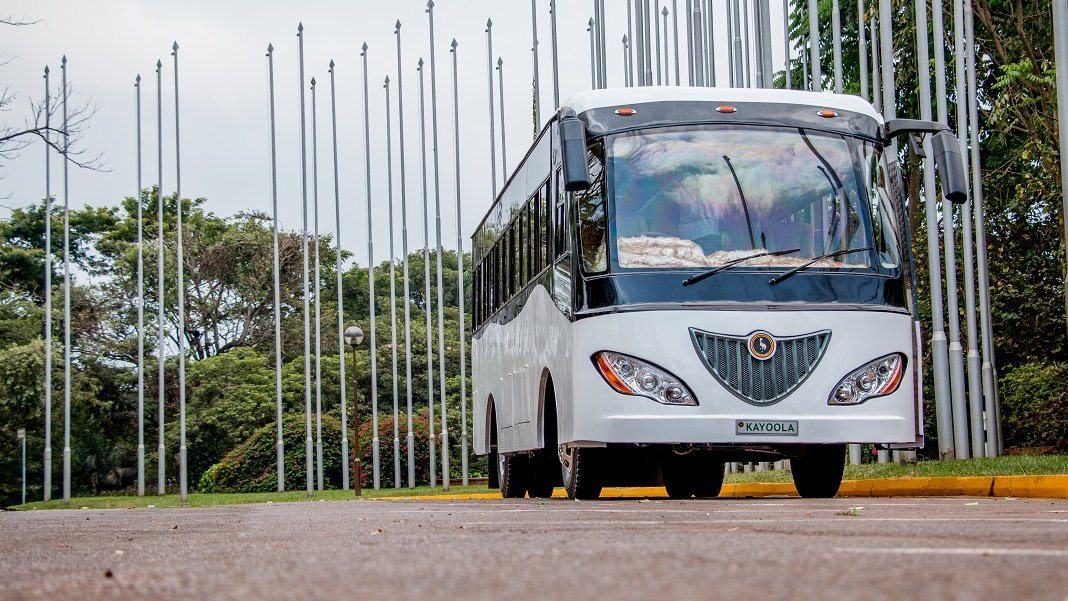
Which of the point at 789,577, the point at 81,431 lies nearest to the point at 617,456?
the point at 789,577

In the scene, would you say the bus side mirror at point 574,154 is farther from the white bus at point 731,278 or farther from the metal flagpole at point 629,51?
the metal flagpole at point 629,51

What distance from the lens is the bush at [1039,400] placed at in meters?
22.8

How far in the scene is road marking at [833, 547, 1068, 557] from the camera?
5480 mm

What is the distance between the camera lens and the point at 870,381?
39.9ft

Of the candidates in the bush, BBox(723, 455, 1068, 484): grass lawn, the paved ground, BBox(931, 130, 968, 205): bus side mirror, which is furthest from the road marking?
the bush

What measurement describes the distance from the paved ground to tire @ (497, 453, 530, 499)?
8.28 metres

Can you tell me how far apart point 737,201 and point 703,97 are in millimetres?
1074

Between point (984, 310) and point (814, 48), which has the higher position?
point (814, 48)

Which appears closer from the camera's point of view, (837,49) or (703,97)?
(703,97)

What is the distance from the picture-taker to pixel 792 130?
500 inches

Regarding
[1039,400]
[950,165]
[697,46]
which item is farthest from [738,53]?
[950,165]

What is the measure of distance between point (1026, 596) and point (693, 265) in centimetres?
805

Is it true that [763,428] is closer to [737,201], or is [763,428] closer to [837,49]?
[737,201]

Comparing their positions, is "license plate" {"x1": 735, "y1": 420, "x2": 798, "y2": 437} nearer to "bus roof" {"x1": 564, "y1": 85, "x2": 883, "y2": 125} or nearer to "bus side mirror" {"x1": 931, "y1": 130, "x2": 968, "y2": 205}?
"bus side mirror" {"x1": 931, "y1": 130, "x2": 968, "y2": 205}
